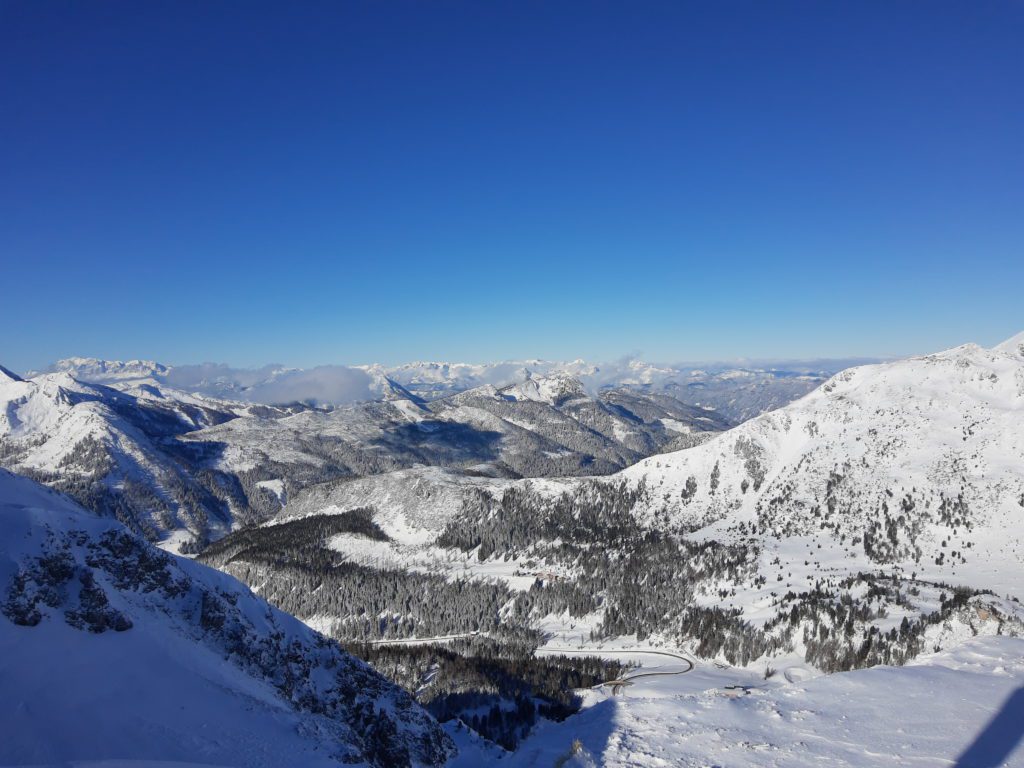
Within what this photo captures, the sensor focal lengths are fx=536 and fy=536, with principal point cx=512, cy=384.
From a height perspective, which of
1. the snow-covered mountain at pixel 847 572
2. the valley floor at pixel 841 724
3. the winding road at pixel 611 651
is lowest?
the winding road at pixel 611 651

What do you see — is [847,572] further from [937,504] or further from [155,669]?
[155,669]

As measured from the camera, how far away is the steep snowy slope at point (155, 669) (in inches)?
1291

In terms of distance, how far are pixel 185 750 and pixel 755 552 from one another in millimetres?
168750

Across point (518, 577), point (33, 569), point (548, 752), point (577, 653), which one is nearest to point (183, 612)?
point (33, 569)

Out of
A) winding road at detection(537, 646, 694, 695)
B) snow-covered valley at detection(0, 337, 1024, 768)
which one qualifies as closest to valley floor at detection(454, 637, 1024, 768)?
snow-covered valley at detection(0, 337, 1024, 768)

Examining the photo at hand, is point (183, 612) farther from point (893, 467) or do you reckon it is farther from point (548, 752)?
point (893, 467)

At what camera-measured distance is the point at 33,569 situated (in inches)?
1663

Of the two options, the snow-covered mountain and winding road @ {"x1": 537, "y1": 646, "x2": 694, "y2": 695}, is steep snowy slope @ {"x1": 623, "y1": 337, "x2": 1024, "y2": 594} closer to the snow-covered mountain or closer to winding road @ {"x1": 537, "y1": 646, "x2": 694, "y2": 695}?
the snow-covered mountain

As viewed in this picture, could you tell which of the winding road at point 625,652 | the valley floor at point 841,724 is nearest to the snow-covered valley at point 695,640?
the valley floor at point 841,724

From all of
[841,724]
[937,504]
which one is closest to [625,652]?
[841,724]

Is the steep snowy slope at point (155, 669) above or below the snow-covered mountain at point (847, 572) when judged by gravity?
above

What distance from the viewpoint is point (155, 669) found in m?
40.3

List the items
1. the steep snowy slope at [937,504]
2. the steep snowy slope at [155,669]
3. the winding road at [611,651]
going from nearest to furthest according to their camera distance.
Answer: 1. the steep snowy slope at [155,669]
2. the winding road at [611,651]
3. the steep snowy slope at [937,504]

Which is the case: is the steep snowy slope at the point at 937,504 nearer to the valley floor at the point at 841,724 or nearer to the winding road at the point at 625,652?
the winding road at the point at 625,652
